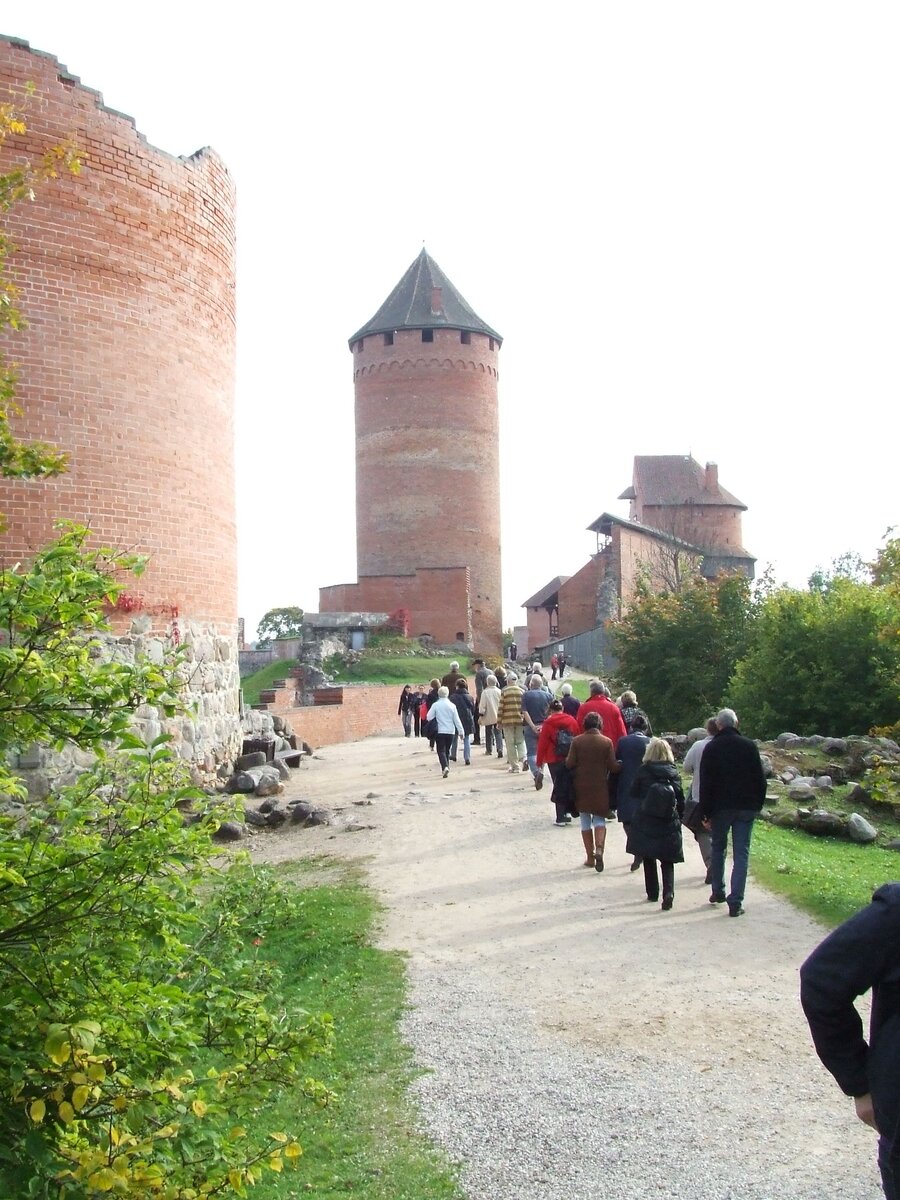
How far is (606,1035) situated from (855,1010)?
163 inches

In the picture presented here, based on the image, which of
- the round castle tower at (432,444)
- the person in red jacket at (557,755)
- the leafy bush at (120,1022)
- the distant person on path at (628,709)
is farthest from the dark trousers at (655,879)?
the round castle tower at (432,444)

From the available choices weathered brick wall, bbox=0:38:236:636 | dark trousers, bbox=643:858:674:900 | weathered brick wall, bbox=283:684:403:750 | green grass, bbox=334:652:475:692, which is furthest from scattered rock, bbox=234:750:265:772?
green grass, bbox=334:652:475:692

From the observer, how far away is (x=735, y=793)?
9703 mm

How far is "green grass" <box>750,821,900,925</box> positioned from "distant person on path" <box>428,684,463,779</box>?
5.72 metres

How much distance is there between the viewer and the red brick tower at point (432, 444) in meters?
51.8

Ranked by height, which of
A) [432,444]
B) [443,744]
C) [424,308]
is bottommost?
[443,744]

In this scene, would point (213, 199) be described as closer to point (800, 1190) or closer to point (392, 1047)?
point (392, 1047)

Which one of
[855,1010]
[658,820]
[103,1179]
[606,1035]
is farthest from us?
[658,820]

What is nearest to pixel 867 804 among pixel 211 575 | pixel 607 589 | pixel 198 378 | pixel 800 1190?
pixel 211 575

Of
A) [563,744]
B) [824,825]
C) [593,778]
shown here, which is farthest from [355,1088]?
[824,825]

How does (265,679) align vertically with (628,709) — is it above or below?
→ above

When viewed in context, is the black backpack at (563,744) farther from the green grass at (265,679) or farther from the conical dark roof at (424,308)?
the conical dark roof at (424,308)

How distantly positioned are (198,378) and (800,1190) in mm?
12853

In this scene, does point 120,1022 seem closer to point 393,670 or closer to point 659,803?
point 659,803
